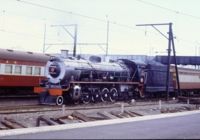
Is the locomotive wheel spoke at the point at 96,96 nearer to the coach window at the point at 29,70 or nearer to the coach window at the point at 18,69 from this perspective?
the coach window at the point at 29,70

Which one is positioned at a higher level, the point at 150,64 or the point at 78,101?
the point at 150,64

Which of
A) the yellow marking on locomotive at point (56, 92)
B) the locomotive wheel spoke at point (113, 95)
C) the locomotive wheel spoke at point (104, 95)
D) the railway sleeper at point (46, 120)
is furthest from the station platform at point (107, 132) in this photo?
the locomotive wheel spoke at point (113, 95)

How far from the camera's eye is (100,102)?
29.3 metres

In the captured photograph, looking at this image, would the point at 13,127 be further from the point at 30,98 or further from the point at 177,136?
the point at 30,98

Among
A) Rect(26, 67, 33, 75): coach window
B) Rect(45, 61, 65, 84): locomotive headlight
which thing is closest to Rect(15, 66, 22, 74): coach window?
Rect(26, 67, 33, 75): coach window

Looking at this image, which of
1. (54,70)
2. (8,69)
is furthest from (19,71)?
(54,70)

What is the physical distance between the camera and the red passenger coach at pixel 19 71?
96.7 ft

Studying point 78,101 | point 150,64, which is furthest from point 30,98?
point 150,64

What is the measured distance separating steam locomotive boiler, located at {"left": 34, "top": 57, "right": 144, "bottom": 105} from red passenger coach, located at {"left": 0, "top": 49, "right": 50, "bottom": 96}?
3180mm

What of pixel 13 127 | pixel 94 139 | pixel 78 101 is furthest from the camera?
pixel 78 101

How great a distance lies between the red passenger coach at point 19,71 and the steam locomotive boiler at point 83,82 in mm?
3180

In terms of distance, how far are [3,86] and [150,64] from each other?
12790mm

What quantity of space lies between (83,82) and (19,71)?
5639 mm

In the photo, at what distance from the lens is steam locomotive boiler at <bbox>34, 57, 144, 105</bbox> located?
26578 mm
